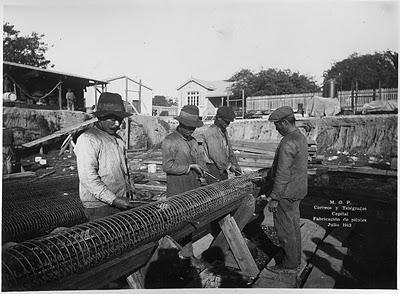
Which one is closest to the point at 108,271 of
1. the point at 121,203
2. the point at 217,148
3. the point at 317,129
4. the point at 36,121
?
the point at 121,203

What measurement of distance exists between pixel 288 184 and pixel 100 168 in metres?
1.50

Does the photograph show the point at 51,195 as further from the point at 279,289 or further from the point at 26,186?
the point at 279,289

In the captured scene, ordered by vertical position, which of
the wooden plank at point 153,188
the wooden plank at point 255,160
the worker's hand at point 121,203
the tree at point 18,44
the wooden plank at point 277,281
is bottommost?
the wooden plank at point 277,281

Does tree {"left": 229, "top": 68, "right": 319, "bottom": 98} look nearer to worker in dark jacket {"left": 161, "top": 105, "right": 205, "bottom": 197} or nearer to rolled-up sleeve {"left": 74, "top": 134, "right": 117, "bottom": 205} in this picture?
worker in dark jacket {"left": 161, "top": 105, "right": 205, "bottom": 197}

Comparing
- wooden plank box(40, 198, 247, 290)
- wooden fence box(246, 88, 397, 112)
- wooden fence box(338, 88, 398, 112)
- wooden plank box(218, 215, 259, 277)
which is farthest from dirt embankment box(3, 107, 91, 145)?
wooden fence box(338, 88, 398, 112)

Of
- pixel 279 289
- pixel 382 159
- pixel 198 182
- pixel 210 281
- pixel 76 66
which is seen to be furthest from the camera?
pixel 382 159

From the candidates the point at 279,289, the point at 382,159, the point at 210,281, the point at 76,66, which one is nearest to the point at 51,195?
the point at 76,66

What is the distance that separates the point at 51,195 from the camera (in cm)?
404

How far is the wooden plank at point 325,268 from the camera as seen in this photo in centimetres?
277

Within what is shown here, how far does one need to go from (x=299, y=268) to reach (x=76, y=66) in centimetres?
308

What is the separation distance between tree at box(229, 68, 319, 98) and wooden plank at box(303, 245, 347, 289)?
2.35m

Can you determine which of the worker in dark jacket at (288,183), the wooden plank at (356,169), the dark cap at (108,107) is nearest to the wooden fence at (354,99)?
the wooden plank at (356,169)

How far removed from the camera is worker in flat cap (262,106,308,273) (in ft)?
8.84

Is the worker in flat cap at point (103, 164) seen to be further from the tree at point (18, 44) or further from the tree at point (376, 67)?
the tree at point (376, 67)
